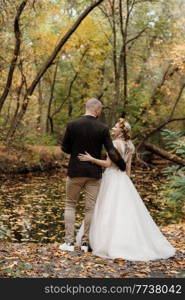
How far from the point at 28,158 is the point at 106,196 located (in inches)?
586

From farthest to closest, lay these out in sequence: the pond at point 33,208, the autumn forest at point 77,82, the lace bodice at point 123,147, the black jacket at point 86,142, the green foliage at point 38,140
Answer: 1. the green foliage at point 38,140
2. the autumn forest at point 77,82
3. the pond at point 33,208
4. the lace bodice at point 123,147
5. the black jacket at point 86,142

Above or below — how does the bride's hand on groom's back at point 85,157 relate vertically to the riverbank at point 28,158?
above

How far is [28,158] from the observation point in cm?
2120

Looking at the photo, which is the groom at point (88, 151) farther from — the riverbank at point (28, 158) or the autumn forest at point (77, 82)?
the riverbank at point (28, 158)

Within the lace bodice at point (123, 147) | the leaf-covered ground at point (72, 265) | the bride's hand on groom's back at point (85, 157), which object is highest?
the lace bodice at point (123, 147)

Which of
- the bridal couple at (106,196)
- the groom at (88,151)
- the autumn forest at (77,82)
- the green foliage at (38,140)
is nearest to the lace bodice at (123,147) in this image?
the bridal couple at (106,196)

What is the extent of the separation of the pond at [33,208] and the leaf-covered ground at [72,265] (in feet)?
1.42

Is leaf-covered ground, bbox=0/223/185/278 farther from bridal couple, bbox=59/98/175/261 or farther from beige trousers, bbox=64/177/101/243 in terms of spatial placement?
beige trousers, bbox=64/177/101/243

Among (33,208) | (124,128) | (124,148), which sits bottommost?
(33,208)

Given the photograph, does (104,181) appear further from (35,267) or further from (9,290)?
(9,290)

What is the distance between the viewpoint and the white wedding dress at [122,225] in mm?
6422

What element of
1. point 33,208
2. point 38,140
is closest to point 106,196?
point 33,208

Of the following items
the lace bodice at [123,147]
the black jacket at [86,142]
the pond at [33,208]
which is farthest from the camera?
the pond at [33,208]

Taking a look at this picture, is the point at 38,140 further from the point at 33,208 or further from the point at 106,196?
the point at 106,196
